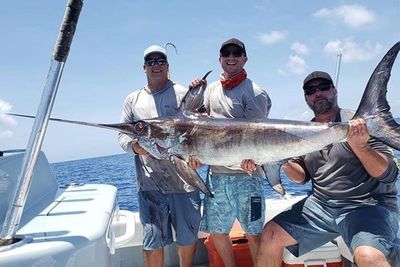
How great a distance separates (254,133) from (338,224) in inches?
36.6

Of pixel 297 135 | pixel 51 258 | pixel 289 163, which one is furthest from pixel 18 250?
pixel 289 163

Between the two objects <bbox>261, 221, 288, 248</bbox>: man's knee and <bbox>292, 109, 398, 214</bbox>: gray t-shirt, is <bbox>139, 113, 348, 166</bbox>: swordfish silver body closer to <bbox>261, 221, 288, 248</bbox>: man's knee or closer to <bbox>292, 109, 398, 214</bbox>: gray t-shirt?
<bbox>292, 109, 398, 214</bbox>: gray t-shirt

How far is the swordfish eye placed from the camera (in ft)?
9.29

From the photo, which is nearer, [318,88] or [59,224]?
[59,224]

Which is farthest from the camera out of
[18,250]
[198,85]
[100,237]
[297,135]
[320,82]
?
[320,82]

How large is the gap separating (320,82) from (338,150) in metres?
0.55

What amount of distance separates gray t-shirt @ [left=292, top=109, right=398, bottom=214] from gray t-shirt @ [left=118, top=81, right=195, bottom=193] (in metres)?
1.08

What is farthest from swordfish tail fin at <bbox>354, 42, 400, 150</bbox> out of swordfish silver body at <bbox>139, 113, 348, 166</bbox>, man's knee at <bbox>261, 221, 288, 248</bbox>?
man's knee at <bbox>261, 221, 288, 248</bbox>

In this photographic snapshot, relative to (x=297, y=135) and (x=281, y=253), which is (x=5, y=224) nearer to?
(x=297, y=135)

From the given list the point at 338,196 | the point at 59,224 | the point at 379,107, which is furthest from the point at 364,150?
the point at 59,224

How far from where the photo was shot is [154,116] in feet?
10.6

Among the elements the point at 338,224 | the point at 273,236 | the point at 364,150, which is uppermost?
the point at 364,150

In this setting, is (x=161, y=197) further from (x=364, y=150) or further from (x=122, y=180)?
(x=122, y=180)

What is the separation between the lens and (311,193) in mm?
3217
